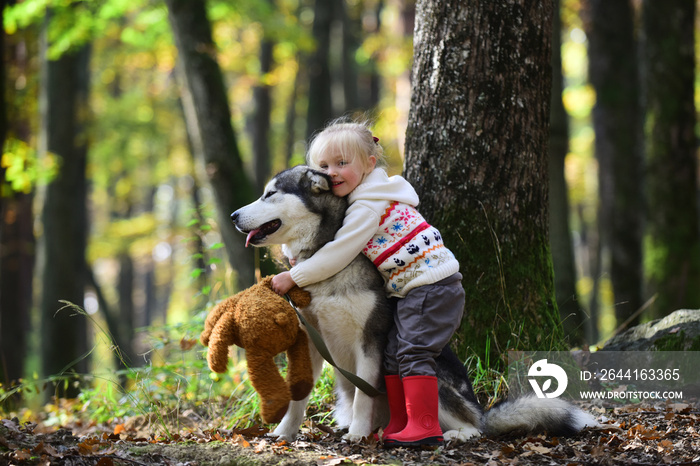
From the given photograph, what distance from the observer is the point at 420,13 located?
15.6 feet

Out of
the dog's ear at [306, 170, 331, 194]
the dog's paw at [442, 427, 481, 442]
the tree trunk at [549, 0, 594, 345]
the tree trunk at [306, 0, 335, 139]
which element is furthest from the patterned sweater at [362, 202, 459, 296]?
the tree trunk at [306, 0, 335, 139]

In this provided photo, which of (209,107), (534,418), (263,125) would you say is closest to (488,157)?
(534,418)

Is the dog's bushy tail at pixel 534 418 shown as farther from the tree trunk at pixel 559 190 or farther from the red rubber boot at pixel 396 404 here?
the tree trunk at pixel 559 190

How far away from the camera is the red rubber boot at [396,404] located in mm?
3625

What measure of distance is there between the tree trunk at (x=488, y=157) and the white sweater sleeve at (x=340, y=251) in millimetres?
1138

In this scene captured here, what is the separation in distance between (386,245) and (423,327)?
521 millimetres

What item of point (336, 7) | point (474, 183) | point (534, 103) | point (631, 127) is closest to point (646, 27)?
point (631, 127)

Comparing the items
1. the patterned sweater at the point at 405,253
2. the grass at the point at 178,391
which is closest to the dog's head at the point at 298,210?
the patterned sweater at the point at 405,253

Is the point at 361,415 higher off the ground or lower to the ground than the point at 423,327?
lower

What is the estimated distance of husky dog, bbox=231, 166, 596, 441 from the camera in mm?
3582

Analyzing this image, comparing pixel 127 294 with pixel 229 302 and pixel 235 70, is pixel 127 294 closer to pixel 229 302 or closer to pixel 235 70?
pixel 235 70

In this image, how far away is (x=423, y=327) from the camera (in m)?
3.53

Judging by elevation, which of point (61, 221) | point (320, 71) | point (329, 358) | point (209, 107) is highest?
point (320, 71)

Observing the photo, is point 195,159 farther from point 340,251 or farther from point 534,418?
point 534,418
